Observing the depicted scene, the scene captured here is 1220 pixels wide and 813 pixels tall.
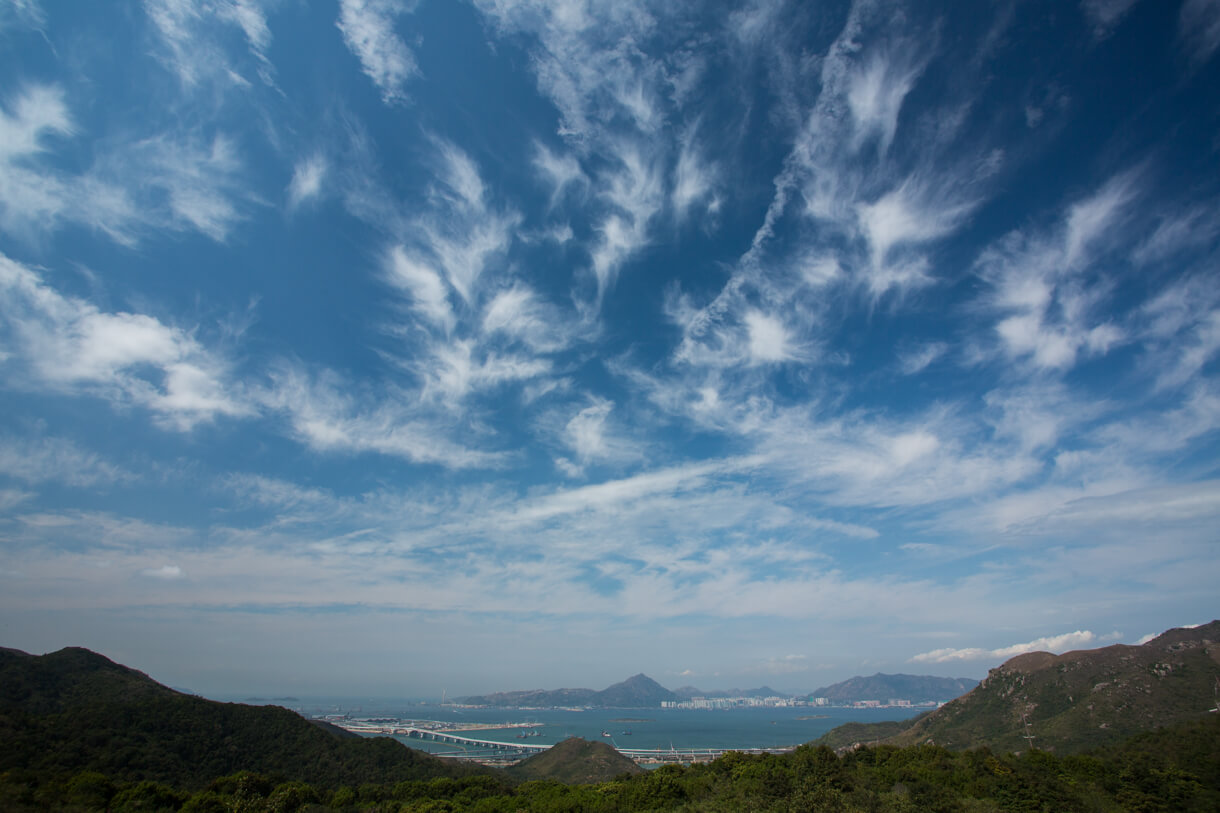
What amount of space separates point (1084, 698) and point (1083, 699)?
1.50 ft

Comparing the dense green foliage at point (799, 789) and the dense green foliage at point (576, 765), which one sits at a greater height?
the dense green foliage at point (799, 789)

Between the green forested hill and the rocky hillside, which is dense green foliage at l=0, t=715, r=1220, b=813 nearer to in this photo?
the green forested hill

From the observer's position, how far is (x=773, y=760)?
229 feet

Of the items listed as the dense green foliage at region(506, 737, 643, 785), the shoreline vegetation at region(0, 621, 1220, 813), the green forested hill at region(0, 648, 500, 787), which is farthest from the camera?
the dense green foliage at region(506, 737, 643, 785)

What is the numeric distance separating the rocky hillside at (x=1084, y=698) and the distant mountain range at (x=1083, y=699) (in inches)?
6.7

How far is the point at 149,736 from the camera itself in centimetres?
7900

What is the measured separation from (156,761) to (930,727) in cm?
18402

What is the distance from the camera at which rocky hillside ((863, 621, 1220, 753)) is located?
4326 inches

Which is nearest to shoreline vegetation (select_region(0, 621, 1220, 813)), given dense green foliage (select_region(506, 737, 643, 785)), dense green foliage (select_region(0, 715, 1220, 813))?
dense green foliage (select_region(0, 715, 1220, 813))

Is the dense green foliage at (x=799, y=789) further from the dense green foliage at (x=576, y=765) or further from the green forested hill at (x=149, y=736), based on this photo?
the dense green foliage at (x=576, y=765)

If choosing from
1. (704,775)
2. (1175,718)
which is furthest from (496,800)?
(1175,718)

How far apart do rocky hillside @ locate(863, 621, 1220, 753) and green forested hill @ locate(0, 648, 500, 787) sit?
125 metres

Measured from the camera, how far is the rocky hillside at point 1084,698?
360 ft

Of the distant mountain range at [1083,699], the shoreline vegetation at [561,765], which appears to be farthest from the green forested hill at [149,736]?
the distant mountain range at [1083,699]
